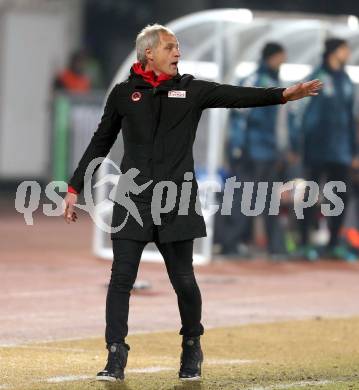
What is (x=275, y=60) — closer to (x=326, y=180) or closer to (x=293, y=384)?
(x=326, y=180)

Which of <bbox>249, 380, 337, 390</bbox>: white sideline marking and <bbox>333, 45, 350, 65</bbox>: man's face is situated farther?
<bbox>333, 45, 350, 65</bbox>: man's face

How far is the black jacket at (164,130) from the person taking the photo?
28.5 ft

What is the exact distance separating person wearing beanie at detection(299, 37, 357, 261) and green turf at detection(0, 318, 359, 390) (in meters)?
5.77

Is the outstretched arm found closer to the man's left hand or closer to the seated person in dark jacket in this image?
the man's left hand

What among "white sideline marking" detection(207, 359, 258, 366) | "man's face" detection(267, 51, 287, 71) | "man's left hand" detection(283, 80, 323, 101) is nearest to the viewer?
"man's left hand" detection(283, 80, 323, 101)

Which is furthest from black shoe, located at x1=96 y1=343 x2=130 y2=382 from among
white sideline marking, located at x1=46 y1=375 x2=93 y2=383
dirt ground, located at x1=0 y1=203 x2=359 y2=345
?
dirt ground, located at x1=0 y1=203 x2=359 y2=345

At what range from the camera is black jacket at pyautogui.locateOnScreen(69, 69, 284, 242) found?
28.5ft

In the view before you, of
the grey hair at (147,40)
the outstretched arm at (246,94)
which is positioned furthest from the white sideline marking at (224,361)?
the grey hair at (147,40)

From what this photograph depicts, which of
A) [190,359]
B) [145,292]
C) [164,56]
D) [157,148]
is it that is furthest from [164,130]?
[145,292]

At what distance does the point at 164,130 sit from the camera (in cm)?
870

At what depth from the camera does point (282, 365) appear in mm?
9781

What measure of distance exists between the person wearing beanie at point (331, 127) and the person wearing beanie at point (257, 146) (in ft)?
1.08

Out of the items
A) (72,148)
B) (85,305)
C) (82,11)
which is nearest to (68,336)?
(85,305)

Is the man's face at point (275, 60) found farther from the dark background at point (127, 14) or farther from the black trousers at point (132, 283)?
the dark background at point (127, 14)
